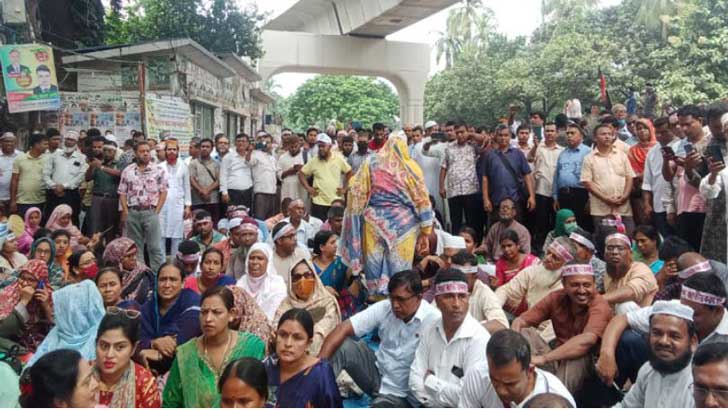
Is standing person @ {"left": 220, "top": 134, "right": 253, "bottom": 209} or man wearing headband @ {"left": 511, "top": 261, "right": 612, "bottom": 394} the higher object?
standing person @ {"left": 220, "top": 134, "right": 253, "bottom": 209}

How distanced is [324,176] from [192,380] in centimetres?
502

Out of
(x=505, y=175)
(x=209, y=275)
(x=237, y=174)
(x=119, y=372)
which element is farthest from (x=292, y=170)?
(x=119, y=372)

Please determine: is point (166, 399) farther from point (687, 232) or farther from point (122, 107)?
point (122, 107)

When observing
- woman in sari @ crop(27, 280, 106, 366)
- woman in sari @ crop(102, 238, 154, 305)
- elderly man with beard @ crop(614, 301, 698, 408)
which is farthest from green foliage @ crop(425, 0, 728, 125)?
woman in sari @ crop(27, 280, 106, 366)

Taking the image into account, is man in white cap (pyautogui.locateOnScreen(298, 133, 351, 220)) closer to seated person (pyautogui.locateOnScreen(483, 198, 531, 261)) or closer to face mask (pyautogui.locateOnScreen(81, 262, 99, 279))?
seated person (pyautogui.locateOnScreen(483, 198, 531, 261))

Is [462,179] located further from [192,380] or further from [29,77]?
[29,77]

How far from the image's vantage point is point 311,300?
183 inches

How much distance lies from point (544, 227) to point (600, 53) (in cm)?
1486

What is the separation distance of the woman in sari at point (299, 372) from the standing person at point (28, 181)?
590cm

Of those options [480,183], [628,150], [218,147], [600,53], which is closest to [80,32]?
[218,147]

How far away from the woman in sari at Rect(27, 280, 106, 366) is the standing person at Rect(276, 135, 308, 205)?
187 inches

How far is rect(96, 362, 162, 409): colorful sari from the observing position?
3.23 metres

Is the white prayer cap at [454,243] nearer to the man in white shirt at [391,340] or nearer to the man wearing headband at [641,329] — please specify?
the man in white shirt at [391,340]

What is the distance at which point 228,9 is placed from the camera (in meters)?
17.5
